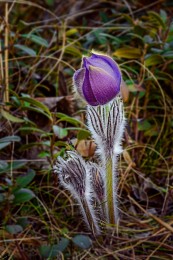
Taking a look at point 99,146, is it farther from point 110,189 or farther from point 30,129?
point 30,129

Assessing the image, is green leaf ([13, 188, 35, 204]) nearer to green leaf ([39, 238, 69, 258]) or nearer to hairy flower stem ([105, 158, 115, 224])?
green leaf ([39, 238, 69, 258])

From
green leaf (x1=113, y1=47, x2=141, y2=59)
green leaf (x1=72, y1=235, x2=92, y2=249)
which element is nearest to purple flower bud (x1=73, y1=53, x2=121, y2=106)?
green leaf (x1=72, y1=235, x2=92, y2=249)

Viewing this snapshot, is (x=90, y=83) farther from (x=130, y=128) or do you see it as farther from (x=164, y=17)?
(x=164, y=17)

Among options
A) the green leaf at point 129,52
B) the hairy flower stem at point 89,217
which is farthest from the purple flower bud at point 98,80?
the green leaf at point 129,52

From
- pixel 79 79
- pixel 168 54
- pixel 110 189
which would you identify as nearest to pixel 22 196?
pixel 110 189

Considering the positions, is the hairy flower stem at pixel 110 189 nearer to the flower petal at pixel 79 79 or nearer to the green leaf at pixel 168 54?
the flower petal at pixel 79 79
